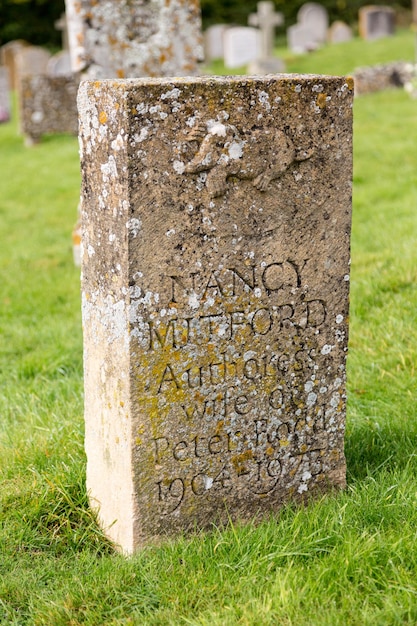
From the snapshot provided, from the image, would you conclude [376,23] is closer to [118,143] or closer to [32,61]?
[32,61]

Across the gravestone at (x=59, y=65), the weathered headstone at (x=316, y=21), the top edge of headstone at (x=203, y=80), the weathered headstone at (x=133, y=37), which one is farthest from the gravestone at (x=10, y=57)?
the top edge of headstone at (x=203, y=80)

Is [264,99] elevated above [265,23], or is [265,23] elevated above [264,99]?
[265,23]

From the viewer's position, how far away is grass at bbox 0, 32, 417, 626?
2.71 m

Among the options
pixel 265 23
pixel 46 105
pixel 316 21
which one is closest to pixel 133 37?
pixel 46 105

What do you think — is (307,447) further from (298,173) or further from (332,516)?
(298,173)

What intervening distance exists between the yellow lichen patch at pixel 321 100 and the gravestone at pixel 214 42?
994 inches

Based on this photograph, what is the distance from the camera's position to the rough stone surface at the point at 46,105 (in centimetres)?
1455

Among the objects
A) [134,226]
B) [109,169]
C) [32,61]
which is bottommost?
[134,226]

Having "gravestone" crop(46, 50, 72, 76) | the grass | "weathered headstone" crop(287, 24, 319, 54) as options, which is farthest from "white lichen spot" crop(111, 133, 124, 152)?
"weathered headstone" crop(287, 24, 319, 54)

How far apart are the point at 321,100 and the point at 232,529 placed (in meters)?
1.69

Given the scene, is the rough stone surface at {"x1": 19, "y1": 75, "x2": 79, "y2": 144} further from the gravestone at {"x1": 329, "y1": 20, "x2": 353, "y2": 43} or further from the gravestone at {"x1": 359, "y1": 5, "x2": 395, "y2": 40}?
the gravestone at {"x1": 329, "y1": 20, "x2": 353, "y2": 43}

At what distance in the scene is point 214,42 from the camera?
2752 centimetres

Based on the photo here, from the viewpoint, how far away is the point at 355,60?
21.2 m

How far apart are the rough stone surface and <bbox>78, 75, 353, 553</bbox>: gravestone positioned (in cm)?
1211
